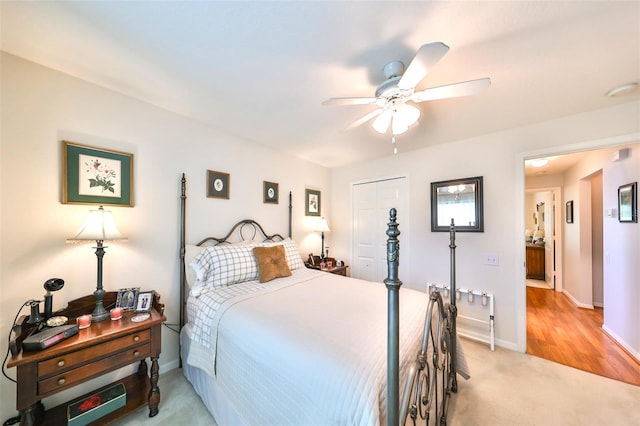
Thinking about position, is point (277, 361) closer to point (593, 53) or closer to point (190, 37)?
point (190, 37)

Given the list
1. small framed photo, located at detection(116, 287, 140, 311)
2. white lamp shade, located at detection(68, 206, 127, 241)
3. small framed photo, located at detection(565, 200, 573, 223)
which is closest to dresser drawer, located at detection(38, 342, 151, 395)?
small framed photo, located at detection(116, 287, 140, 311)

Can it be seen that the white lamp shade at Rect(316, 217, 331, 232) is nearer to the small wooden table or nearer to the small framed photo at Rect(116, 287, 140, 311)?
the small wooden table

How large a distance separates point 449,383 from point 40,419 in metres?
2.91

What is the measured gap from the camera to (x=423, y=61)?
111cm

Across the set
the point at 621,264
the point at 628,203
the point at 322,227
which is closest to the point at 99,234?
the point at 322,227

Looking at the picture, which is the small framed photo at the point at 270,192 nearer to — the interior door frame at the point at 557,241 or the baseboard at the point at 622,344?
the baseboard at the point at 622,344

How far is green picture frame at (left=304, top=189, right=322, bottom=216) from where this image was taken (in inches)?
149

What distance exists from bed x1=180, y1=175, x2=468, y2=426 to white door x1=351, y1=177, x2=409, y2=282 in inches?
59.7

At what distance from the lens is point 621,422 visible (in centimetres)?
156

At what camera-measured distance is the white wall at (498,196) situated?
2152mm

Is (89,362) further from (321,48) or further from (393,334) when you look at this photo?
(321,48)

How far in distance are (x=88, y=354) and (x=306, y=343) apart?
54.9 inches

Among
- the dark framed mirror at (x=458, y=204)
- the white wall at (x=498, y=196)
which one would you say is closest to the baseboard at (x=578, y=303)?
the white wall at (x=498, y=196)

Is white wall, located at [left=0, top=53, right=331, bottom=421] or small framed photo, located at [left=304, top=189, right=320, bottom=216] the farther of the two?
small framed photo, located at [left=304, top=189, right=320, bottom=216]
